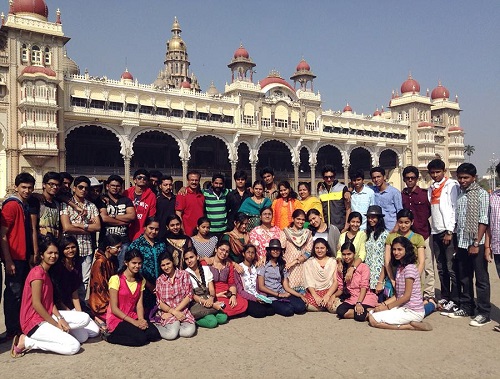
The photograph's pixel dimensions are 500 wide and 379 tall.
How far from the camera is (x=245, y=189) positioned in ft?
22.2

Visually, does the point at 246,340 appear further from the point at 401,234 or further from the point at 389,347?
the point at 401,234

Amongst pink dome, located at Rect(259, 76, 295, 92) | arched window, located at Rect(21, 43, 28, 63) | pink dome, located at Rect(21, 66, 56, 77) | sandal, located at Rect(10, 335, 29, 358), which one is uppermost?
pink dome, located at Rect(259, 76, 295, 92)

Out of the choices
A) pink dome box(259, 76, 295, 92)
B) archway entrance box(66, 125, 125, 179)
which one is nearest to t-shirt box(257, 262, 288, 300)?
archway entrance box(66, 125, 125, 179)

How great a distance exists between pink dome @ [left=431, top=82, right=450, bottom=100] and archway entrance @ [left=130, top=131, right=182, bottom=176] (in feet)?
109

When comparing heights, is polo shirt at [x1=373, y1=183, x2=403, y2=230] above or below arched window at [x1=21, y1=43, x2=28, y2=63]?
below

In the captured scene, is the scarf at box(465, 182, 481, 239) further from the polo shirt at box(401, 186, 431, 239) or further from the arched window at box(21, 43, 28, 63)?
the arched window at box(21, 43, 28, 63)

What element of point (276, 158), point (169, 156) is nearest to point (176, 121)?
point (169, 156)

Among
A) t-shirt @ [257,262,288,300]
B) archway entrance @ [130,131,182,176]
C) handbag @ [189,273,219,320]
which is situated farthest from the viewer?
archway entrance @ [130,131,182,176]

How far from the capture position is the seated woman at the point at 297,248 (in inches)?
232

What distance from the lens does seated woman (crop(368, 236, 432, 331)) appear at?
A: 4.82m

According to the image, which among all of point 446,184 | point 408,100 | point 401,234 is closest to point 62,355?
point 401,234

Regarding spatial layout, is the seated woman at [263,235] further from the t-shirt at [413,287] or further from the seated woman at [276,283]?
the t-shirt at [413,287]

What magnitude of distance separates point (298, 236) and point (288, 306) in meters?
1.04

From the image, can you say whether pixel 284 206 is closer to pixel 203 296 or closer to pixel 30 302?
Result: pixel 203 296
